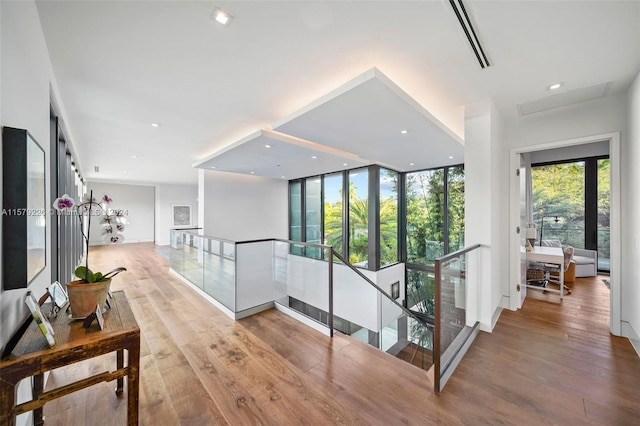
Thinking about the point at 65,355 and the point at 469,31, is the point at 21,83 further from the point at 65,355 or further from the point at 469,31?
the point at 469,31

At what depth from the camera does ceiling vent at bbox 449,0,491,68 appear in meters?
1.60

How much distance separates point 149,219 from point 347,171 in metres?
10.2

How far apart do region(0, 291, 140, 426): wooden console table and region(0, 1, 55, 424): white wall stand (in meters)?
0.13

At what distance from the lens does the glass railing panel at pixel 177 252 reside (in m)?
5.50

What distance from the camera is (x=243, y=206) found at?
7109 millimetres

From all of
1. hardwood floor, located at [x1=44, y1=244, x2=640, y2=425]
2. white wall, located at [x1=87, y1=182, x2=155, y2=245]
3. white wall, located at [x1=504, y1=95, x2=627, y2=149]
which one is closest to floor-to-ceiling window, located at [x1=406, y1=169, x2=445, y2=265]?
white wall, located at [x1=504, y1=95, x2=627, y2=149]

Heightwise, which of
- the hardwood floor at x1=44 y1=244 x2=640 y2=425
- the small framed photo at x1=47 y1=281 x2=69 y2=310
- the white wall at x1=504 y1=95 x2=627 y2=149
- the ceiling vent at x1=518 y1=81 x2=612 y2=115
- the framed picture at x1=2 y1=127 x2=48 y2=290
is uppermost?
the ceiling vent at x1=518 y1=81 x2=612 y2=115

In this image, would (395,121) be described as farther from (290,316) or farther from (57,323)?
(57,323)

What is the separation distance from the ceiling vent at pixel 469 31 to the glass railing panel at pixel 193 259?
4661mm

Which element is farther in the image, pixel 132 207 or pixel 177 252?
pixel 132 207

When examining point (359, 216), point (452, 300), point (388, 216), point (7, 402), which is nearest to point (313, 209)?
point (359, 216)

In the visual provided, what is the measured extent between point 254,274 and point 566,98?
4628mm

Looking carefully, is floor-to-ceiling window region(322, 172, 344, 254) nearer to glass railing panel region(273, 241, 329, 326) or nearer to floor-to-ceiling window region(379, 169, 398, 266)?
floor-to-ceiling window region(379, 169, 398, 266)

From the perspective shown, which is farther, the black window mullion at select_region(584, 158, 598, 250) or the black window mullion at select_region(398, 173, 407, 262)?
the black window mullion at select_region(398, 173, 407, 262)
